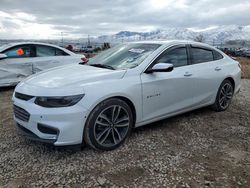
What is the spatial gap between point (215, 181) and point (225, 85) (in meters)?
2.68

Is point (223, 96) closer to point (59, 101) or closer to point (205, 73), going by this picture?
point (205, 73)

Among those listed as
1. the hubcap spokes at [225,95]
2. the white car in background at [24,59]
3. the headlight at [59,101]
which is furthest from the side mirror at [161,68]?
the white car in background at [24,59]

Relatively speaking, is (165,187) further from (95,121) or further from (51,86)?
(51,86)

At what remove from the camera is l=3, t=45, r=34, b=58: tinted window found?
6883 millimetres

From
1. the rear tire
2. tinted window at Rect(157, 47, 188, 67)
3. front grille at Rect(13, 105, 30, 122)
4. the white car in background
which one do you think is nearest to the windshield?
tinted window at Rect(157, 47, 188, 67)

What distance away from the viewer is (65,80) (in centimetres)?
312

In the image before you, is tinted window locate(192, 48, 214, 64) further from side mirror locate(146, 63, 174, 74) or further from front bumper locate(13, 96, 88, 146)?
front bumper locate(13, 96, 88, 146)

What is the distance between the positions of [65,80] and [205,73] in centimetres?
252

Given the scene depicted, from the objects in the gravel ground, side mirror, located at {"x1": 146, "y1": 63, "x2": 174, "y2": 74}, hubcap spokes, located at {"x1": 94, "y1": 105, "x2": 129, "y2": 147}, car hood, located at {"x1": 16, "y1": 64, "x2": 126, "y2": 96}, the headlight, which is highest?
side mirror, located at {"x1": 146, "y1": 63, "x2": 174, "y2": 74}

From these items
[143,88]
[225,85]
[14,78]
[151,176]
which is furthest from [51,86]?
[14,78]

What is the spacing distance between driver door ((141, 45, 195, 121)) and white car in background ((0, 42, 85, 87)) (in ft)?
14.3

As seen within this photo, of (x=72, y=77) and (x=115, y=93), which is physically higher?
(x=72, y=77)

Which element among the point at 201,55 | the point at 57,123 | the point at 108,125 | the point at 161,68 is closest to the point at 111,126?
the point at 108,125

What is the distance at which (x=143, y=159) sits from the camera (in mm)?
3092
